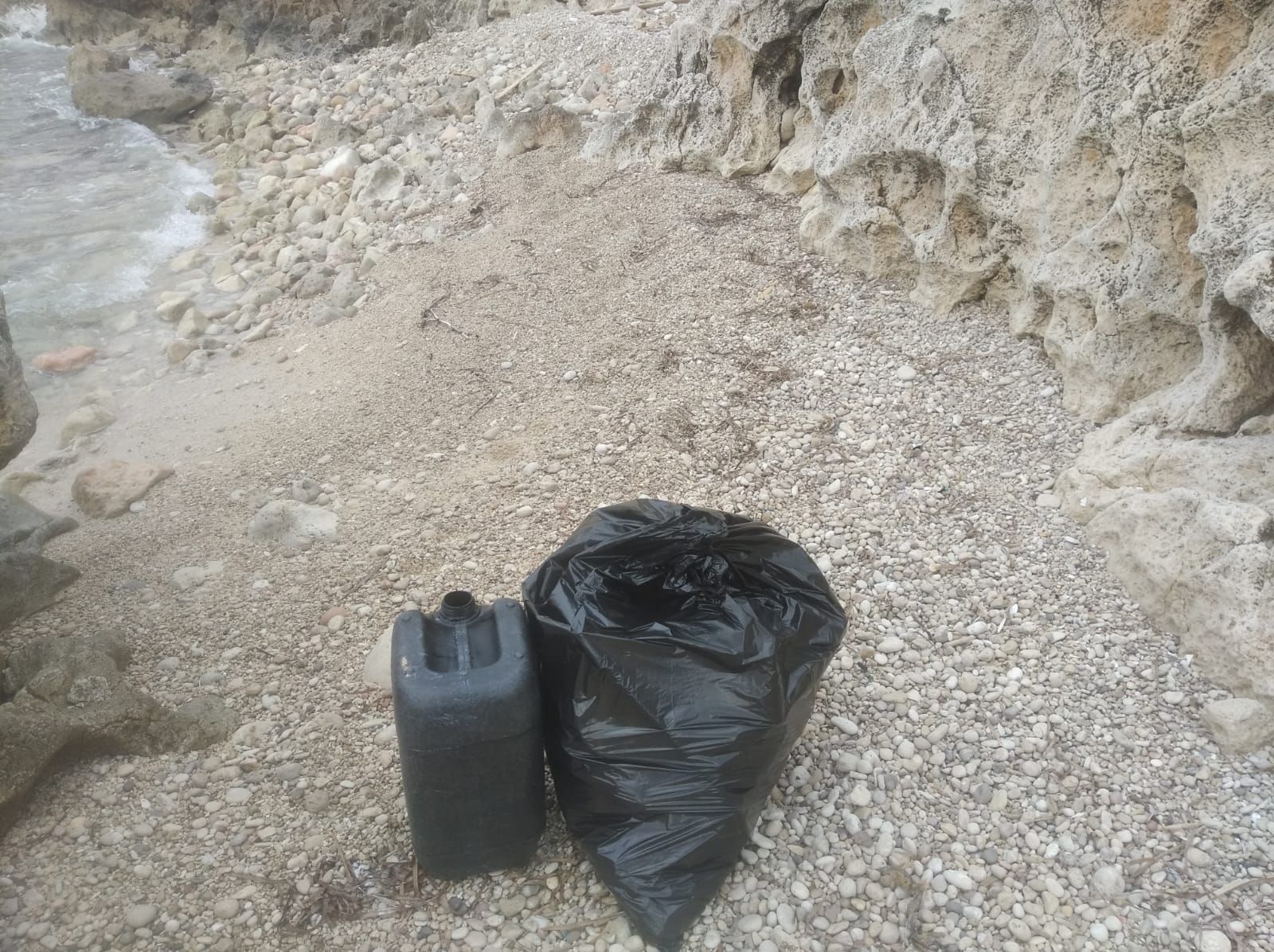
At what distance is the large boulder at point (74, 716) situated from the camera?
2496 millimetres

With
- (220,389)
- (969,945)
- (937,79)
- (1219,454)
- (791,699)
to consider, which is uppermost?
(937,79)

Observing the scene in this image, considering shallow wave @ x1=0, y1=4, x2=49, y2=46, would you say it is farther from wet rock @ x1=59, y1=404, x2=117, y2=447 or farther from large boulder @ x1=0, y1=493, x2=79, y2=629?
large boulder @ x1=0, y1=493, x2=79, y2=629

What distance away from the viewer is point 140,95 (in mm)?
11906

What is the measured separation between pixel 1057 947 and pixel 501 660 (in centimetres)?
132

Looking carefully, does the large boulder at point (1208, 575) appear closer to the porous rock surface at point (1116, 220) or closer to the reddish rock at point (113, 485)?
the porous rock surface at point (1116, 220)

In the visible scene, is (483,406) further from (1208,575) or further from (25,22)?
(25,22)

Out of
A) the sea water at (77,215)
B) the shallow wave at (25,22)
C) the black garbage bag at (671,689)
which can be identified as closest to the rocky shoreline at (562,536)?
the black garbage bag at (671,689)

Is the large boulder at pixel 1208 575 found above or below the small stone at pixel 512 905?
above

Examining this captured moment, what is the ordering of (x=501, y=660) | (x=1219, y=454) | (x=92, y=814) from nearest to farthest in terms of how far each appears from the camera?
(x=501, y=660)
(x=92, y=814)
(x=1219, y=454)

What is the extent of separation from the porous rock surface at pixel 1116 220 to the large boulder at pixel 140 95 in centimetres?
929

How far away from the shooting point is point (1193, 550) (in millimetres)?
2662

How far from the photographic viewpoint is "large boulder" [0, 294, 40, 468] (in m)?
3.30

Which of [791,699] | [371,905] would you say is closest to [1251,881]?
[791,699]

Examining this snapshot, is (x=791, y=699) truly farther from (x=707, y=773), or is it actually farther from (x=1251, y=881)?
(x=1251, y=881)
